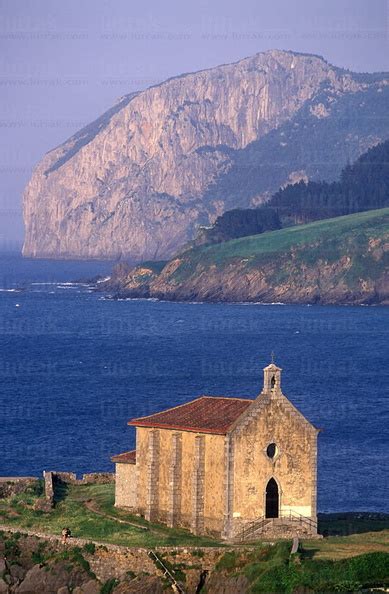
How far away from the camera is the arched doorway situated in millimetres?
64000

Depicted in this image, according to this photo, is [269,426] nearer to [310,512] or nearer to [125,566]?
[310,512]

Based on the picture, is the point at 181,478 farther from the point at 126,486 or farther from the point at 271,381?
the point at 271,381

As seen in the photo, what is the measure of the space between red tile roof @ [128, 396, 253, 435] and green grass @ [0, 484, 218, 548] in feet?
11.8

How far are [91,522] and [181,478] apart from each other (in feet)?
11.8

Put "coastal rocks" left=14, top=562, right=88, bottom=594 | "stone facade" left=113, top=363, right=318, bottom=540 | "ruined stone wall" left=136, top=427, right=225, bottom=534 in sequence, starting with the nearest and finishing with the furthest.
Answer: "coastal rocks" left=14, top=562, right=88, bottom=594
"stone facade" left=113, top=363, right=318, bottom=540
"ruined stone wall" left=136, top=427, right=225, bottom=534

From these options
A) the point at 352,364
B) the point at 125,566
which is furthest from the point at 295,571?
the point at 352,364

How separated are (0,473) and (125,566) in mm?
33163

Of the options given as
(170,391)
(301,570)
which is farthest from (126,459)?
(170,391)

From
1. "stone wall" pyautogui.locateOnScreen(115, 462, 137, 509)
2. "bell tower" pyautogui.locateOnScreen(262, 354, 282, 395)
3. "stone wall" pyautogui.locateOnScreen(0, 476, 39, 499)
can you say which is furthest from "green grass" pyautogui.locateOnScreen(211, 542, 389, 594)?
"stone wall" pyautogui.locateOnScreen(0, 476, 39, 499)

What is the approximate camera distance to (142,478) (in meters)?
66.9

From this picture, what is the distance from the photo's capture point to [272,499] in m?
64.2

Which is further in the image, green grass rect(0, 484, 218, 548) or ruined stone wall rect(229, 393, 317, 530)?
ruined stone wall rect(229, 393, 317, 530)

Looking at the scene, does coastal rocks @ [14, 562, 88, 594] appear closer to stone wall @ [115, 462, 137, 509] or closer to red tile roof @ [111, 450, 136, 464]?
stone wall @ [115, 462, 137, 509]

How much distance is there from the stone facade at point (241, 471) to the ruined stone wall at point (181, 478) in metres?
0.03
